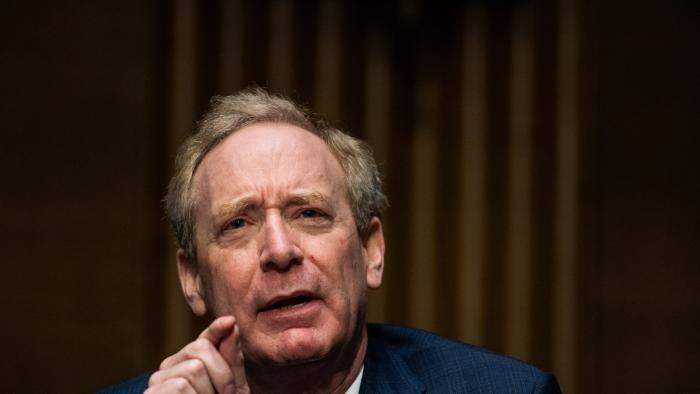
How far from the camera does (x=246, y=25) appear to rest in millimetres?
3654

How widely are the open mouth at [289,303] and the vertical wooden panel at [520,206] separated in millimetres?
1787

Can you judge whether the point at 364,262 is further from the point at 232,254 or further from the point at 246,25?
the point at 246,25

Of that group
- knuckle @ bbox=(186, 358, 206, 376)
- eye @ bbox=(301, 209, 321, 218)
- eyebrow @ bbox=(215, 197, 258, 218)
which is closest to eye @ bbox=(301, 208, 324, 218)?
eye @ bbox=(301, 209, 321, 218)

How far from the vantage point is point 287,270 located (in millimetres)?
1982

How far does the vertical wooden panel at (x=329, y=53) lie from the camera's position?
12.1 feet

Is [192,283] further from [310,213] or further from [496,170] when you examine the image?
[496,170]

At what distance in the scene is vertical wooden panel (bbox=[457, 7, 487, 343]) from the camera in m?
3.66

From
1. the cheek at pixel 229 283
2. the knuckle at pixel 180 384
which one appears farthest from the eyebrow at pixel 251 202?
the knuckle at pixel 180 384

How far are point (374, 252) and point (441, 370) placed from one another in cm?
33

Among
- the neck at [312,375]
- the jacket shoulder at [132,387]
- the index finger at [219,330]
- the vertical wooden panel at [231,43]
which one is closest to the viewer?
the index finger at [219,330]

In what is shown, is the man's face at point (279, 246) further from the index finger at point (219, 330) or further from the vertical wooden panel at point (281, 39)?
the vertical wooden panel at point (281, 39)

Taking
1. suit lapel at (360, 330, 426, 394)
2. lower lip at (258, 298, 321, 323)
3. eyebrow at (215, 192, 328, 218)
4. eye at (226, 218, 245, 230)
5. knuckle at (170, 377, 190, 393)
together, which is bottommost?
suit lapel at (360, 330, 426, 394)

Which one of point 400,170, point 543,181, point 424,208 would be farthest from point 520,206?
point 400,170

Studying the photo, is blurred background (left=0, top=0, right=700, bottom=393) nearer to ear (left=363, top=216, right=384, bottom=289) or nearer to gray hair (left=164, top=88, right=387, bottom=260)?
gray hair (left=164, top=88, right=387, bottom=260)
